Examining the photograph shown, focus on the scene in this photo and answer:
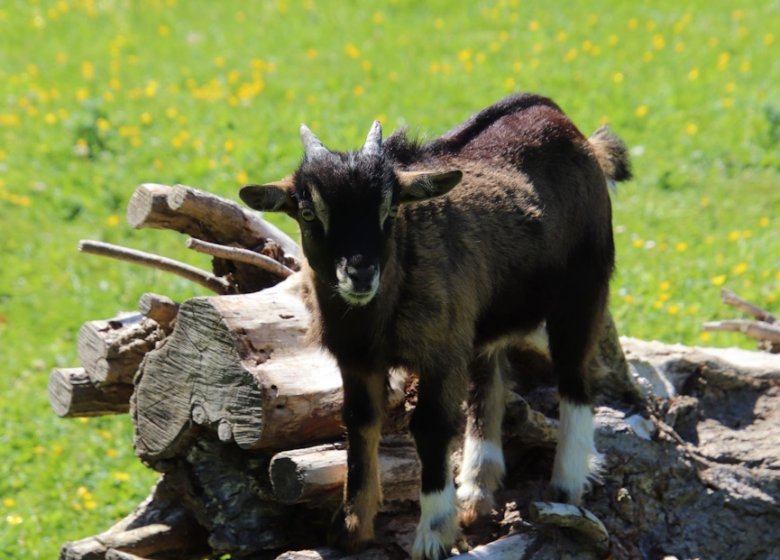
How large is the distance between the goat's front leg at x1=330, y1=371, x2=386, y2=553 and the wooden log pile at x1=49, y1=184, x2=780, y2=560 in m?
0.12

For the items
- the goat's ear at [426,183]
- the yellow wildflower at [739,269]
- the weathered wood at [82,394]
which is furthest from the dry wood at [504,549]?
the yellow wildflower at [739,269]

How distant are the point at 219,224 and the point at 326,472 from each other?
164 centimetres

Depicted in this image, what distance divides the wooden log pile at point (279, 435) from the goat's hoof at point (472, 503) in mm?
62

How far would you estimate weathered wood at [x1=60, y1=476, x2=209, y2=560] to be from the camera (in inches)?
217

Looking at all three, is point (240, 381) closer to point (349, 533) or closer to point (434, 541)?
point (349, 533)

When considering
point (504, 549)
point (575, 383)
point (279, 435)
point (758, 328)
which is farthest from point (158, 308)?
point (758, 328)

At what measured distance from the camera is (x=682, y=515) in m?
5.88

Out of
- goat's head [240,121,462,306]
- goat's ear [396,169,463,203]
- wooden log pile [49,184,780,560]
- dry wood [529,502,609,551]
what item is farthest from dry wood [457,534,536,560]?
goat's ear [396,169,463,203]

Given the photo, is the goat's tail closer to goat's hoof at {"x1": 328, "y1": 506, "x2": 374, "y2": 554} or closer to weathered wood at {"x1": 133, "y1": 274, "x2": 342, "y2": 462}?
weathered wood at {"x1": 133, "y1": 274, "x2": 342, "y2": 462}

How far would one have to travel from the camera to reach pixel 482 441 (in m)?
5.75

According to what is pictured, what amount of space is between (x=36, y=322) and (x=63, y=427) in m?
1.57

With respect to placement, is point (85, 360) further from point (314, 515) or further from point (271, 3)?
point (271, 3)

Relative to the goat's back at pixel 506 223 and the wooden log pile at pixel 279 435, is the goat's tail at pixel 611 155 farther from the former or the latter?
the wooden log pile at pixel 279 435

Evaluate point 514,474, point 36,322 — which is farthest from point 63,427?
point 514,474
